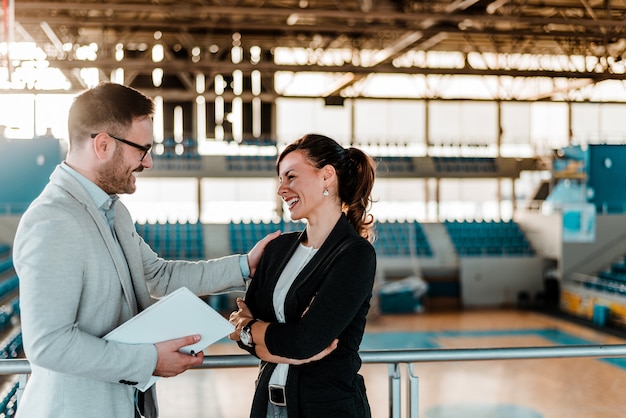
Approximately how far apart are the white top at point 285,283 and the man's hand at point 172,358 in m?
0.26

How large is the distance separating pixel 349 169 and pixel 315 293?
0.41 m

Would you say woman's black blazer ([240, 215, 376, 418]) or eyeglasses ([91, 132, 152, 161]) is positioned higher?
eyeglasses ([91, 132, 152, 161])

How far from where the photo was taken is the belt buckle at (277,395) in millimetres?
1865

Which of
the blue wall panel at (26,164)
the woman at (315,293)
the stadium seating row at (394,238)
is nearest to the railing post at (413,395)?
the woman at (315,293)

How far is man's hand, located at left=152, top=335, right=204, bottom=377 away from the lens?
169 cm

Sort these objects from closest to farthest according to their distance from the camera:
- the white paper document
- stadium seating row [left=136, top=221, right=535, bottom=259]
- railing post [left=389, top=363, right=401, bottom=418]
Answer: the white paper document, railing post [left=389, top=363, right=401, bottom=418], stadium seating row [left=136, top=221, right=535, bottom=259]

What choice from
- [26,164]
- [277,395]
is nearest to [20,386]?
[277,395]

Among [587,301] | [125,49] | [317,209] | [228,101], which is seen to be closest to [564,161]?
[587,301]

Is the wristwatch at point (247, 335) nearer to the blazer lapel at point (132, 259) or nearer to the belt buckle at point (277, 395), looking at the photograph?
the belt buckle at point (277, 395)

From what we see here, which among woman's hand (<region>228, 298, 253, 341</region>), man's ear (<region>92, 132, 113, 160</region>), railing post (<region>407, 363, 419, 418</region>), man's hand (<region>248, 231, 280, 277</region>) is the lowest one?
railing post (<region>407, 363, 419, 418</region>)

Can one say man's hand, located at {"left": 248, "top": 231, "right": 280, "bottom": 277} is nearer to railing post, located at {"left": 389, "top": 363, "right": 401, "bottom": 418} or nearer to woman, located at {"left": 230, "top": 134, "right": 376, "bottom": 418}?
woman, located at {"left": 230, "top": 134, "right": 376, "bottom": 418}

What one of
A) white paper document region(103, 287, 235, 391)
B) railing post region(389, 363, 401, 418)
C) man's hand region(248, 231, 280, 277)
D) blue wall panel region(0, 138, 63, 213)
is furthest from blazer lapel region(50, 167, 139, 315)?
blue wall panel region(0, 138, 63, 213)

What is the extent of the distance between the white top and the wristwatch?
0.08m

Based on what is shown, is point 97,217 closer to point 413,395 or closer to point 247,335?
point 247,335
